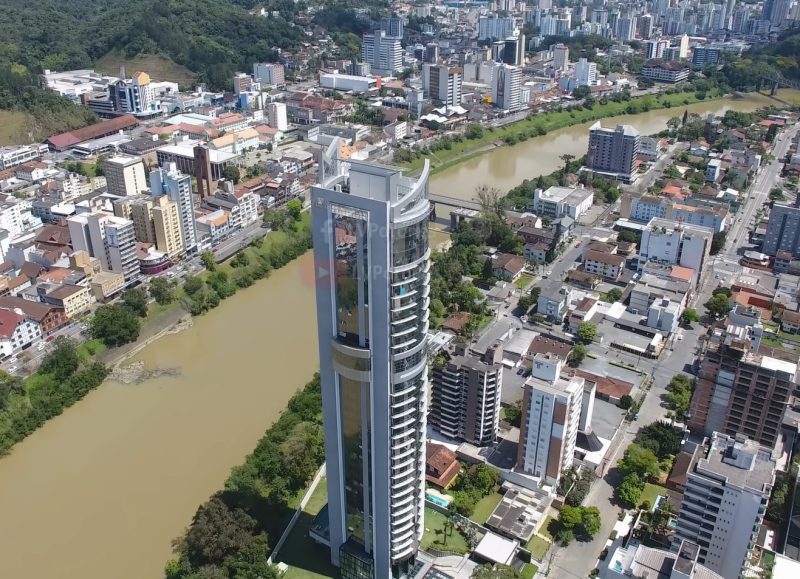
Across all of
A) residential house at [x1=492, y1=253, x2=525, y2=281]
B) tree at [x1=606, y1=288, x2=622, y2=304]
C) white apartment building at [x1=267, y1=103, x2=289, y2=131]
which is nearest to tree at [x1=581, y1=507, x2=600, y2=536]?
tree at [x1=606, y1=288, x2=622, y2=304]

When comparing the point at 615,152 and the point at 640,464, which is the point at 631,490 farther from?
the point at 615,152

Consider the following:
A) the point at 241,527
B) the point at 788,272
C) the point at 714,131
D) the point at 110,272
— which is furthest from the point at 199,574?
the point at 714,131

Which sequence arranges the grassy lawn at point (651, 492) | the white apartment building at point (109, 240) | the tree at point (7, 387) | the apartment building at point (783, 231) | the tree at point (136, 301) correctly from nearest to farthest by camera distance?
the grassy lawn at point (651, 492), the tree at point (7, 387), the tree at point (136, 301), the white apartment building at point (109, 240), the apartment building at point (783, 231)

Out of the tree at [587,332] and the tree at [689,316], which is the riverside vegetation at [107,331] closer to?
the tree at [587,332]

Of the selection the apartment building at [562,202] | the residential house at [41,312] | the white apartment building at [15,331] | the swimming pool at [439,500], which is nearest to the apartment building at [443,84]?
the apartment building at [562,202]

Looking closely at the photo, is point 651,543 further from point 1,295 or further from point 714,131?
point 714,131

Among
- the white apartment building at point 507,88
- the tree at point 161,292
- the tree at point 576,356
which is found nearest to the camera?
the tree at point 576,356

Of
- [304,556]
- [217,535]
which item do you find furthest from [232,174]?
[304,556]
